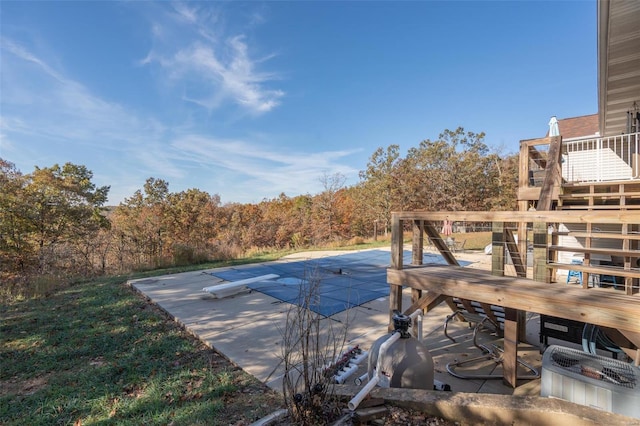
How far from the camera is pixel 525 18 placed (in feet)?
28.6

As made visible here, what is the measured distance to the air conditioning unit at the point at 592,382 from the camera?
1473mm

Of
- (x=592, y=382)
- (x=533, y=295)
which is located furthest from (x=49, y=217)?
(x=592, y=382)

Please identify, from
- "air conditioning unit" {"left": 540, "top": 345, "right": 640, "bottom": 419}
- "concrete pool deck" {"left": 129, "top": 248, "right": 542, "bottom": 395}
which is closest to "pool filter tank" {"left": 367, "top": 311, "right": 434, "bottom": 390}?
"concrete pool deck" {"left": 129, "top": 248, "right": 542, "bottom": 395}

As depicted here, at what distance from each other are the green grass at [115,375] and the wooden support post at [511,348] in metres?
1.96

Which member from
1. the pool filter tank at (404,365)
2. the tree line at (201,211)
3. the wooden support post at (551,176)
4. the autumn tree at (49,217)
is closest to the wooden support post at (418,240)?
the pool filter tank at (404,365)

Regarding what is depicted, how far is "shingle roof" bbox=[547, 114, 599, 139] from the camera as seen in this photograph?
1123 cm

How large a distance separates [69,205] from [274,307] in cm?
1190

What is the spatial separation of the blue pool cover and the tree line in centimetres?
332

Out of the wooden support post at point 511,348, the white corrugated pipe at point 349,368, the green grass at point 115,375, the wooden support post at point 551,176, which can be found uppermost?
the wooden support post at point 551,176

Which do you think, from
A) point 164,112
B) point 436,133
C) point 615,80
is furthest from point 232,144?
point 615,80

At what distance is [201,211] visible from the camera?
18094 mm

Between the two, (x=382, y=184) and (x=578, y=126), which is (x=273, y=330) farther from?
(x=382, y=184)

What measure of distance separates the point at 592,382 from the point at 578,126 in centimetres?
1484

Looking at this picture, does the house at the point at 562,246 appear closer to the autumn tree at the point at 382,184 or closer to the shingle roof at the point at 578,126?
the shingle roof at the point at 578,126
